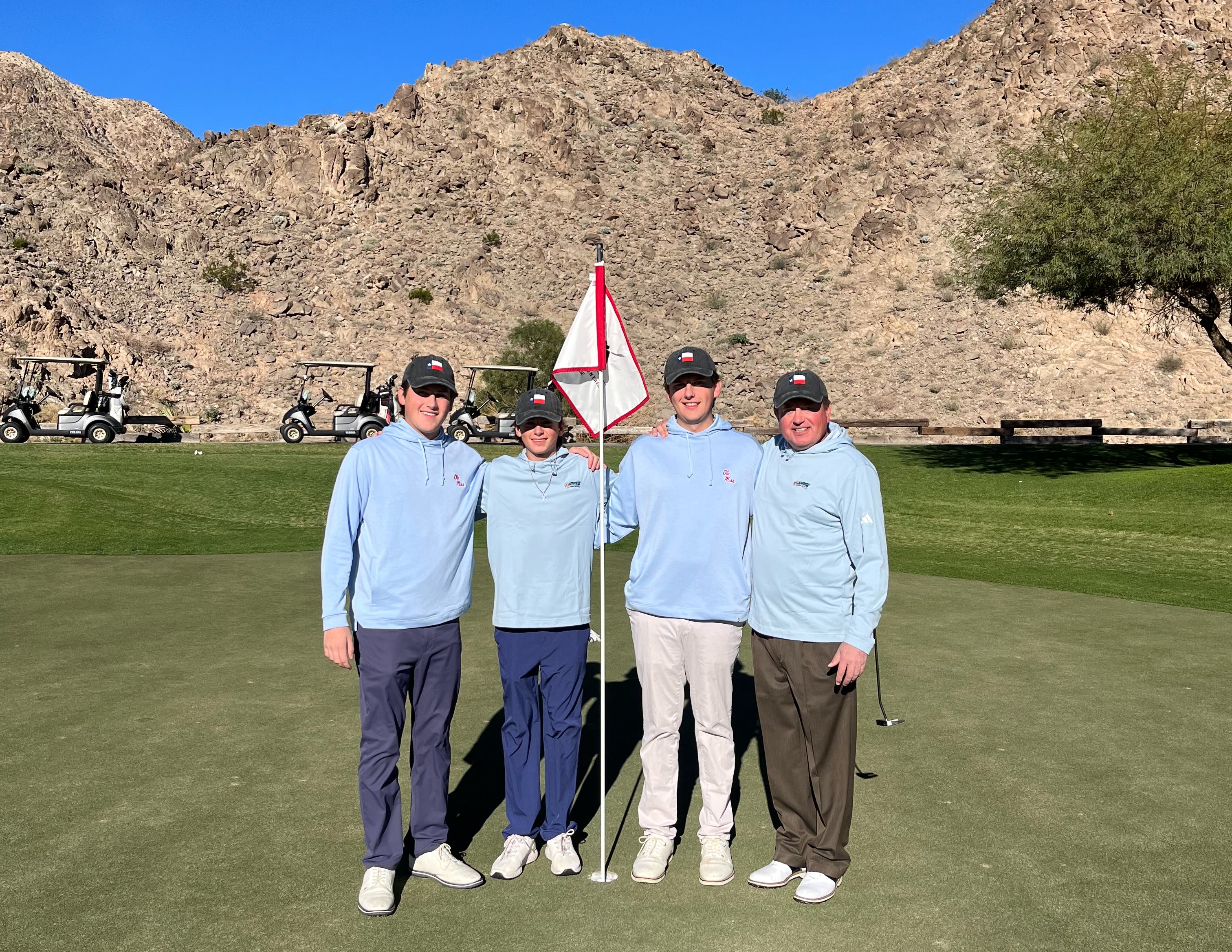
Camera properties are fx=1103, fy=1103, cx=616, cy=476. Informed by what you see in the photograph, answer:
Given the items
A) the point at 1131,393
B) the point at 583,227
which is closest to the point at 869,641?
the point at 1131,393

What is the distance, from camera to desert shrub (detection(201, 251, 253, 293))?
6781cm

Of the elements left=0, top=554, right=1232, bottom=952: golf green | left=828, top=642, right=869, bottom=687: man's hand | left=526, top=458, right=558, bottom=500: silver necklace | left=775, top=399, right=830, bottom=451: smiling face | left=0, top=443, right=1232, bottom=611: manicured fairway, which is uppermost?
left=775, top=399, right=830, bottom=451: smiling face

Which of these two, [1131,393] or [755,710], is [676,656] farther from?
[1131,393]

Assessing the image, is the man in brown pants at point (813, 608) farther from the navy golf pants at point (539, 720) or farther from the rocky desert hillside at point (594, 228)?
the rocky desert hillside at point (594, 228)

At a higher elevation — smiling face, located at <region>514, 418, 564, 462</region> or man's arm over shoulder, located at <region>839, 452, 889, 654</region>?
smiling face, located at <region>514, 418, 564, 462</region>

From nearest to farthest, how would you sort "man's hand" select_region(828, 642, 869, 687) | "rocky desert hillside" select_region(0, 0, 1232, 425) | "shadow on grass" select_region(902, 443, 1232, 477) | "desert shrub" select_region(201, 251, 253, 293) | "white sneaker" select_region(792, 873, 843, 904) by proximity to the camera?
"white sneaker" select_region(792, 873, 843, 904), "man's hand" select_region(828, 642, 869, 687), "shadow on grass" select_region(902, 443, 1232, 477), "rocky desert hillside" select_region(0, 0, 1232, 425), "desert shrub" select_region(201, 251, 253, 293)

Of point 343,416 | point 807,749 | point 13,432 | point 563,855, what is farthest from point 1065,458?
point 13,432

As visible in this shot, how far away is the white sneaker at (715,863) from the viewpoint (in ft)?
15.5

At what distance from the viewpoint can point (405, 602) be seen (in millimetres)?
4754

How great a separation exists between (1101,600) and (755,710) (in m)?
6.01

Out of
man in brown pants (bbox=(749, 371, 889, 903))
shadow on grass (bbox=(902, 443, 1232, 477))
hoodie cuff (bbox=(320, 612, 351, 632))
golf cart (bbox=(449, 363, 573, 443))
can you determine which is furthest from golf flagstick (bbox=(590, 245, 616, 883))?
golf cart (bbox=(449, 363, 573, 443))

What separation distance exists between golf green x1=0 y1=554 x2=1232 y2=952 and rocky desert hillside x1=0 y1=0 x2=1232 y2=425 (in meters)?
47.7

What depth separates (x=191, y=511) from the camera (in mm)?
20438

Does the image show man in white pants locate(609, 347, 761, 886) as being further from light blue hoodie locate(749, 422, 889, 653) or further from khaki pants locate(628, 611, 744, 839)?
light blue hoodie locate(749, 422, 889, 653)
